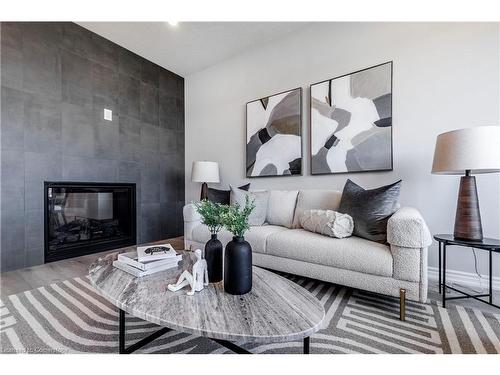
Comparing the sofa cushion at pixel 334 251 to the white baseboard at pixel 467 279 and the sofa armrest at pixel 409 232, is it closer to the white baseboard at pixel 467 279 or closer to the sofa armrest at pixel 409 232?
the sofa armrest at pixel 409 232

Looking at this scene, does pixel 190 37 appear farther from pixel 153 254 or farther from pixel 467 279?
pixel 467 279

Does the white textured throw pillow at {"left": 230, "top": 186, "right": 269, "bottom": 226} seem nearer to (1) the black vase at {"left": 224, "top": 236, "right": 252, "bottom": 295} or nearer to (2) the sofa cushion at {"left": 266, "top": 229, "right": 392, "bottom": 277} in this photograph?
(2) the sofa cushion at {"left": 266, "top": 229, "right": 392, "bottom": 277}

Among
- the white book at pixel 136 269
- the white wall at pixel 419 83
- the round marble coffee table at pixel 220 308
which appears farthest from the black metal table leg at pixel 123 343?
the white wall at pixel 419 83

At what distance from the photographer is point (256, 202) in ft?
8.29

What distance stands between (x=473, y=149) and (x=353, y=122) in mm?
1053

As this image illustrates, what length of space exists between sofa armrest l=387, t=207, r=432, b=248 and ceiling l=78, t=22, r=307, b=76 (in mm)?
2401

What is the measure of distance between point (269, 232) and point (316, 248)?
474 millimetres

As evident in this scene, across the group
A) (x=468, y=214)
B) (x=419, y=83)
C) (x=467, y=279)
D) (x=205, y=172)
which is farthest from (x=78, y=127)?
(x=467, y=279)

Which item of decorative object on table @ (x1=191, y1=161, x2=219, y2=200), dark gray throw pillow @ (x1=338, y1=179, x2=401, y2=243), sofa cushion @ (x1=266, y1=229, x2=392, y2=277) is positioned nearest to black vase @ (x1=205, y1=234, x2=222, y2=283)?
sofa cushion @ (x1=266, y1=229, x2=392, y2=277)

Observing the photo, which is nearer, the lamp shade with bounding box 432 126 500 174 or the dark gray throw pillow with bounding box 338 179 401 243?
the lamp shade with bounding box 432 126 500 174

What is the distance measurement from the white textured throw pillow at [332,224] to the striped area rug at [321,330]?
0.45 m

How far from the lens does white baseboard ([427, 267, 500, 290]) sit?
1844 millimetres

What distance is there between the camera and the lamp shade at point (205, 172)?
126 inches

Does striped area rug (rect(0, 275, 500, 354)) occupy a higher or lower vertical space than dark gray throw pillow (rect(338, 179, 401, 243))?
lower
